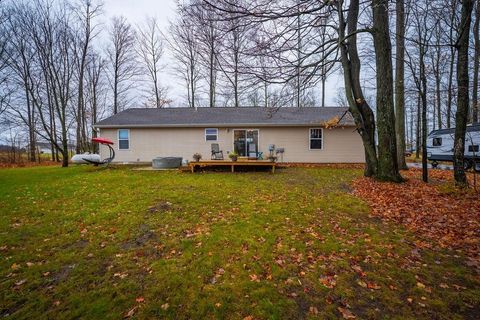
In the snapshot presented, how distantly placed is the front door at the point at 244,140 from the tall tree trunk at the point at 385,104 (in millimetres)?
7780

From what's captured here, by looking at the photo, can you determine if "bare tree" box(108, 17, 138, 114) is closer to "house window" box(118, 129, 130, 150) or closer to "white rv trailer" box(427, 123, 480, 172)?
"house window" box(118, 129, 130, 150)

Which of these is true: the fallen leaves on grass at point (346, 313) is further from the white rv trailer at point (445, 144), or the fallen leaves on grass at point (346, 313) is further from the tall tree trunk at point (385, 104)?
the white rv trailer at point (445, 144)

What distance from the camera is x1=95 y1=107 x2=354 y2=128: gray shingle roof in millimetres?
14523

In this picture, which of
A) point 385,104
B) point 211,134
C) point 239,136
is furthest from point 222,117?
point 385,104

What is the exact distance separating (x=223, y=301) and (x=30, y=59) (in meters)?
22.3

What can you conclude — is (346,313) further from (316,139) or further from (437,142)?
(437,142)

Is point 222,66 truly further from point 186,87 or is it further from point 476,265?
point 186,87

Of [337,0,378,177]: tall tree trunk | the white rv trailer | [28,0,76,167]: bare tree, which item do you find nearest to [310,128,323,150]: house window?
[337,0,378,177]: tall tree trunk

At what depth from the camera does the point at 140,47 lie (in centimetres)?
2450

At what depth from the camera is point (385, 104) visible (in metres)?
7.94

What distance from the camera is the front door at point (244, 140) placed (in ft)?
48.6

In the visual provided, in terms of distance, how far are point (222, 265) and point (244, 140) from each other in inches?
481

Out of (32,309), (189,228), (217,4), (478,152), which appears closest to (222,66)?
(217,4)

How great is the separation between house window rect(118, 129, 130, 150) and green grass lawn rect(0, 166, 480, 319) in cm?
1042
